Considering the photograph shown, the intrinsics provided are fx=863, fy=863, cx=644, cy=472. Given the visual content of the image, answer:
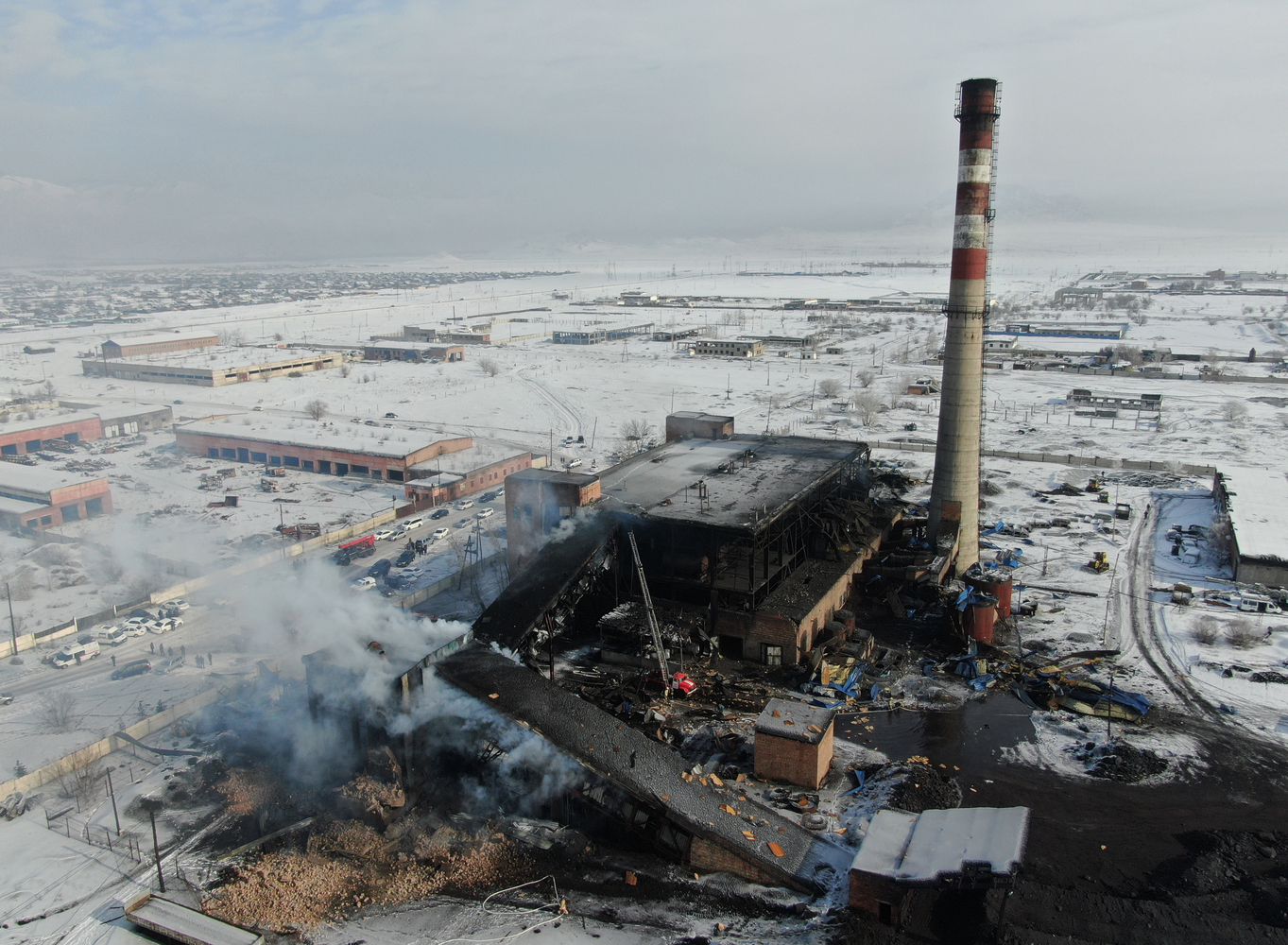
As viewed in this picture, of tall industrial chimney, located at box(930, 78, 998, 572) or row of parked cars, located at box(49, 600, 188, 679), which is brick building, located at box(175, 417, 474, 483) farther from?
tall industrial chimney, located at box(930, 78, 998, 572)

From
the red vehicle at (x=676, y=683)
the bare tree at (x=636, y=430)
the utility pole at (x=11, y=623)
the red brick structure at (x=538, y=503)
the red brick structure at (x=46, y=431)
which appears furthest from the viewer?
the bare tree at (x=636, y=430)

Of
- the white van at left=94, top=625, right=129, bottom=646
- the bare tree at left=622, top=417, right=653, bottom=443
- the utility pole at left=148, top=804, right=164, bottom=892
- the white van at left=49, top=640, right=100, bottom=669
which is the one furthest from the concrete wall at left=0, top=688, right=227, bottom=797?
the bare tree at left=622, top=417, right=653, bottom=443

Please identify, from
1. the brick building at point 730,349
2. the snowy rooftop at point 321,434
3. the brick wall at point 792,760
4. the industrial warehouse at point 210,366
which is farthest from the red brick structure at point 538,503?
the brick building at point 730,349

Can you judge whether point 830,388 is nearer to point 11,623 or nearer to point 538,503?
point 538,503

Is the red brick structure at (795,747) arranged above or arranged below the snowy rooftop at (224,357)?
below

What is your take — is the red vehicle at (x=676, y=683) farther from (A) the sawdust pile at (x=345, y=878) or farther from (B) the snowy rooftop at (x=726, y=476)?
(A) the sawdust pile at (x=345, y=878)

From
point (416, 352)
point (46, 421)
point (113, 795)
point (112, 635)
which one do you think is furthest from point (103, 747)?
point (416, 352)

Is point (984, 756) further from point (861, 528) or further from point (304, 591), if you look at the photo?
point (304, 591)
